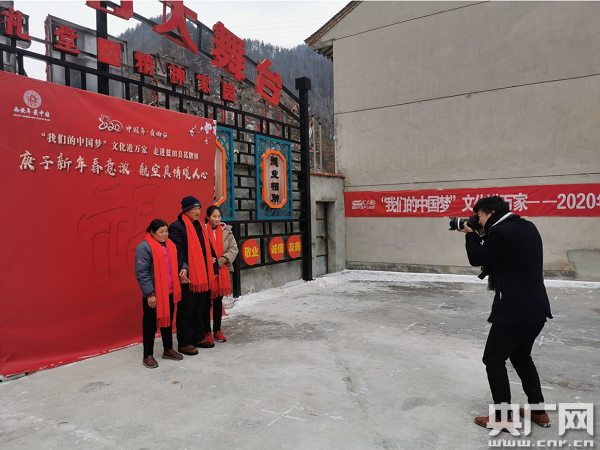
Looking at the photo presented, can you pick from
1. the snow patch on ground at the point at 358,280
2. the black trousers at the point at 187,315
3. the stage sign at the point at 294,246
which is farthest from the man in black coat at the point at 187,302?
the stage sign at the point at 294,246

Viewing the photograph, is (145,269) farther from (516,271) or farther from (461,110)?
(461,110)

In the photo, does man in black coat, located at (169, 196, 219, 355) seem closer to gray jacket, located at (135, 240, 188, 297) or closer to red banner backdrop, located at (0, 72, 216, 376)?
gray jacket, located at (135, 240, 188, 297)

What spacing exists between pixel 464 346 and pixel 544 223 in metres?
5.47

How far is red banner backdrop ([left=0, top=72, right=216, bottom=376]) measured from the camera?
3766 millimetres

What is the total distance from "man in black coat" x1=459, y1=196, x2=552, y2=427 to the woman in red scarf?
2826 mm

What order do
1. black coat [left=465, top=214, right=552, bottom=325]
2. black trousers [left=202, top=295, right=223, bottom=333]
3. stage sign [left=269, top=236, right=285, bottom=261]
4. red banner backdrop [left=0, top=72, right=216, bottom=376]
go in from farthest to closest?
stage sign [left=269, top=236, right=285, bottom=261] < black trousers [left=202, top=295, right=223, bottom=333] < red banner backdrop [left=0, top=72, right=216, bottom=376] < black coat [left=465, top=214, right=552, bottom=325]

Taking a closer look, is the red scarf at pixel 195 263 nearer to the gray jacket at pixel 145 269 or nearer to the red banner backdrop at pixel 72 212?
the gray jacket at pixel 145 269

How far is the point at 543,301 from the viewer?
8.18 feet

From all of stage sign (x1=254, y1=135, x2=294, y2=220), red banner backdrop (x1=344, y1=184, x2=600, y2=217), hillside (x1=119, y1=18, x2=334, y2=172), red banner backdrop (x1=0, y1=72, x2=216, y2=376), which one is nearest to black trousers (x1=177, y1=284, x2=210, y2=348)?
red banner backdrop (x1=0, y1=72, x2=216, y2=376)

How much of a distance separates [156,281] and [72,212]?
3.82 ft

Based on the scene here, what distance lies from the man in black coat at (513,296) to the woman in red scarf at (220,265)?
9.27 feet

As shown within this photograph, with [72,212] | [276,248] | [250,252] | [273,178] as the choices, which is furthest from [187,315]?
[273,178]

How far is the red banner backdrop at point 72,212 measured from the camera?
3.77m

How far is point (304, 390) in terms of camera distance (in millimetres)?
3277
